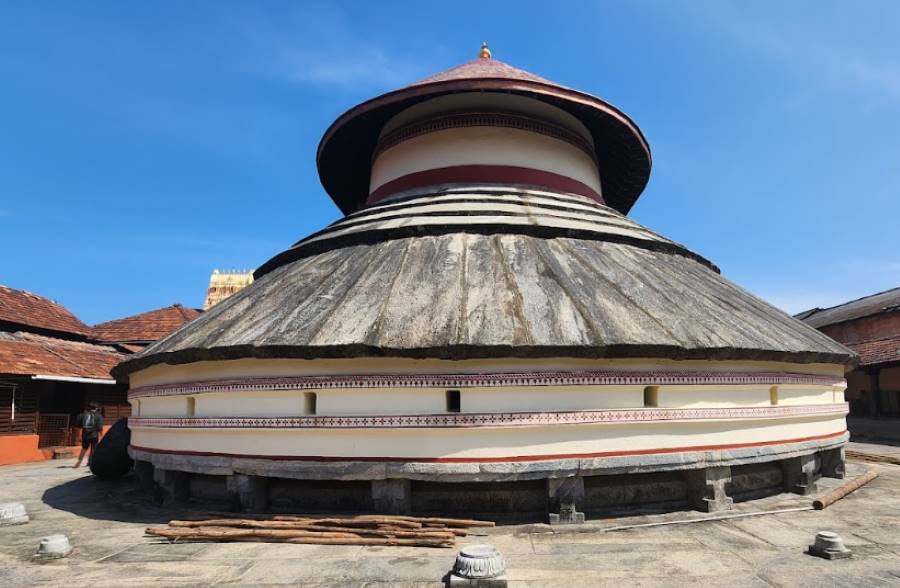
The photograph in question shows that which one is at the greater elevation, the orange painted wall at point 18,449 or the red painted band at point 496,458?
the red painted band at point 496,458

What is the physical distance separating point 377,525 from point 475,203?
19.6 feet

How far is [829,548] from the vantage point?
6.08 m

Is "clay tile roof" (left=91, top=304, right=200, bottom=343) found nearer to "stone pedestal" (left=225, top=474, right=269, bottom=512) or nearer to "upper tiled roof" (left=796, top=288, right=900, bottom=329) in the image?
"stone pedestal" (left=225, top=474, right=269, bottom=512)

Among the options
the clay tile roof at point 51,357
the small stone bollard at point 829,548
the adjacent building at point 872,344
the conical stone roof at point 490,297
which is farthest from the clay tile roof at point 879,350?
the clay tile roof at point 51,357

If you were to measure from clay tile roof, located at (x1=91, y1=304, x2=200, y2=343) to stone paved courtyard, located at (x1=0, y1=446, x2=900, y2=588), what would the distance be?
2415cm

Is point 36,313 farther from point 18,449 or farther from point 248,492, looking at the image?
point 248,492

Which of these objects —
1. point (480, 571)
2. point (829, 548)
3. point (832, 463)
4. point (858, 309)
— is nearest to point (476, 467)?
point (480, 571)

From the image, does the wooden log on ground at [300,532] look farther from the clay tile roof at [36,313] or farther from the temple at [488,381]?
the clay tile roof at [36,313]

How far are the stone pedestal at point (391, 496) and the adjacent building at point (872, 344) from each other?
69.0 feet

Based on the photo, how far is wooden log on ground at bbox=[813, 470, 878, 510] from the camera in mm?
8320

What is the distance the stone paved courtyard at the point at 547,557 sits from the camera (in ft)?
18.2

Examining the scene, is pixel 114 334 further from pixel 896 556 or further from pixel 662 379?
pixel 896 556

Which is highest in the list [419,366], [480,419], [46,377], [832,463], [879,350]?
[879,350]

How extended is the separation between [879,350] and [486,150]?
2286 centimetres
